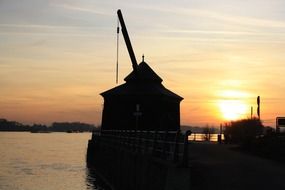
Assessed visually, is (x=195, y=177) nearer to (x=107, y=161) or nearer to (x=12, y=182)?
(x=107, y=161)

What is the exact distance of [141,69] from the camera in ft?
214

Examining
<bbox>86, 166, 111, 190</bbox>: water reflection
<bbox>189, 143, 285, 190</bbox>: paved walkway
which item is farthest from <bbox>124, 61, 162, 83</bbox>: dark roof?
<bbox>189, 143, 285, 190</bbox>: paved walkway

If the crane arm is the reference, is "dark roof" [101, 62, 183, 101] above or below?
below

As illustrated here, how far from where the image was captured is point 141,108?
59125 mm

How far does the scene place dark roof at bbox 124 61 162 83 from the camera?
63.6 metres

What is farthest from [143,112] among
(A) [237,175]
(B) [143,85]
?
(A) [237,175]

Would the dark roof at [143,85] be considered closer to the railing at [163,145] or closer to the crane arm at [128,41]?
the crane arm at [128,41]

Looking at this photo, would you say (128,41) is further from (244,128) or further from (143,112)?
(244,128)

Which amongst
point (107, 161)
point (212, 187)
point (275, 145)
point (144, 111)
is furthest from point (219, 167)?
point (144, 111)

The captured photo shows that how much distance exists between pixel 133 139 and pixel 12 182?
21.5m

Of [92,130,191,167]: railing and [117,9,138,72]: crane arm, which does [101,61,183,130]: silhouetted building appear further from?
[92,130,191,167]: railing

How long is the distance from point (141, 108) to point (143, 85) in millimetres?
4405

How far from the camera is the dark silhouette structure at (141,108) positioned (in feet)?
195

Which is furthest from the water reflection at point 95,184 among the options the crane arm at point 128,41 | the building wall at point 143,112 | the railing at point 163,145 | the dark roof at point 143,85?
the crane arm at point 128,41
